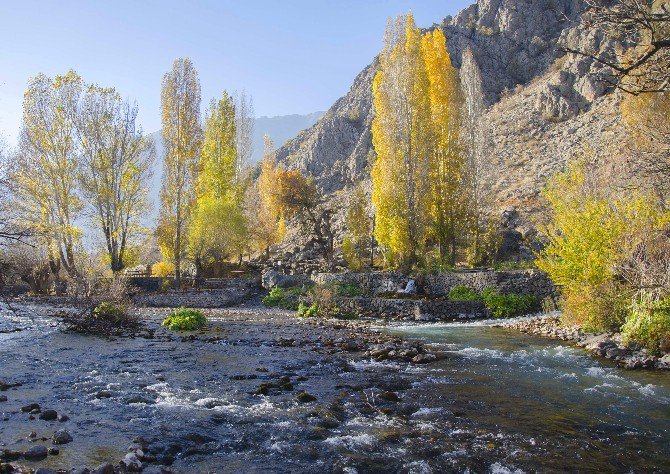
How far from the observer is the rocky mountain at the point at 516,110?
152ft

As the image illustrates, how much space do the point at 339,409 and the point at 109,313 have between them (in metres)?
12.6

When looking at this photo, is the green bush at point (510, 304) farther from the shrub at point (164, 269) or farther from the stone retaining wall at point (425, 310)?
the shrub at point (164, 269)

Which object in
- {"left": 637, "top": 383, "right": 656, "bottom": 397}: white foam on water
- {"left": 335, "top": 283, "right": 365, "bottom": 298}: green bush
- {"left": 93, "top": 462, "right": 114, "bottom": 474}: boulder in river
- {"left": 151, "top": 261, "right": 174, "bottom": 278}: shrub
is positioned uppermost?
{"left": 151, "top": 261, "right": 174, "bottom": 278}: shrub

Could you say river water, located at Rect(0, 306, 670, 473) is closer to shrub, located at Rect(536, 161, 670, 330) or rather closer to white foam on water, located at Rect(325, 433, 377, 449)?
white foam on water, located at Rect(325, 433, 377, 449)

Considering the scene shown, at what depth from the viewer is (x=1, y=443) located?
6.21 meters

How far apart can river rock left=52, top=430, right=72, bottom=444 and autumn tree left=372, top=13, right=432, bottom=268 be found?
2170 cm

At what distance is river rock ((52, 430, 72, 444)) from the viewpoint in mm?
6392

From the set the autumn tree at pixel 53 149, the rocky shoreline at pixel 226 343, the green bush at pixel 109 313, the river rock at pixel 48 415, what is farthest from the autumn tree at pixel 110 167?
the river rock at pixel 48 415

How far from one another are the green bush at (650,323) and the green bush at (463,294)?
991cm

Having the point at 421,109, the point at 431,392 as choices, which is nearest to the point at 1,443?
the point at 431,392

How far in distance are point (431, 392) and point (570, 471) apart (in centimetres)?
366

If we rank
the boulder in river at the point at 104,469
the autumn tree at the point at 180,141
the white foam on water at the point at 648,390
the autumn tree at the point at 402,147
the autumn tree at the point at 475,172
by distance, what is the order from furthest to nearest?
the autumn tree at the point at 180,141, the autumn tree at the point at 475,172, the autumn tree at the point at 402,147, the white foam on water at the point at 648,390, the boulder in river at the point at 104,469

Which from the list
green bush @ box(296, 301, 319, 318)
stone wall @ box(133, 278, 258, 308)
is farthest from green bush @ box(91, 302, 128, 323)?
stone wall @ box(133, 278, 258, 308)

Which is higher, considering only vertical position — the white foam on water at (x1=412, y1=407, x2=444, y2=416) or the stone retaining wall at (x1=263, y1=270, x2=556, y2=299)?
the stone retaining wall at (x1=263, y1=270, x2=556, y2=299)
